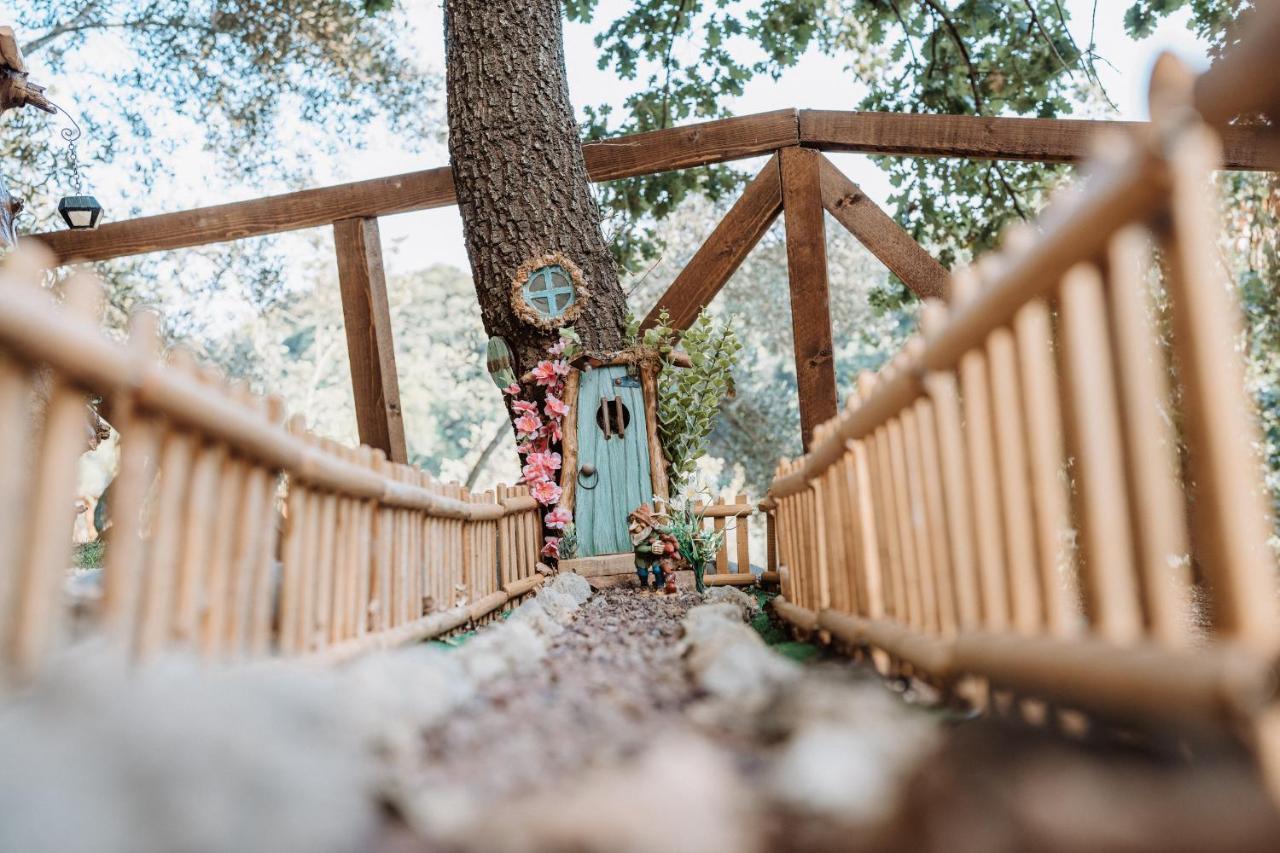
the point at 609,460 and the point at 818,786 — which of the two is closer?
the point at 818,786

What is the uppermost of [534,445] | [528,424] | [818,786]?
[528,424]

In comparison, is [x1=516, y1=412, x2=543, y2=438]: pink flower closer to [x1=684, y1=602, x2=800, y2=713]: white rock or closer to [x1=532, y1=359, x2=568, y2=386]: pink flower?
[x1=532, y1=359, x2=568, y2=386]: pink flower

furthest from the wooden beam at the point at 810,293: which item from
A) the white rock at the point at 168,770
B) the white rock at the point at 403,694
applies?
the white rock at the point at 168,770

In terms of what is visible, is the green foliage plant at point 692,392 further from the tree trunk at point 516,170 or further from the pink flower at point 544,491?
the pink flower at point 544,491

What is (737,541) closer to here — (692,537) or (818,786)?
(692,537)

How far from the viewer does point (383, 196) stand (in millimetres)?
5445

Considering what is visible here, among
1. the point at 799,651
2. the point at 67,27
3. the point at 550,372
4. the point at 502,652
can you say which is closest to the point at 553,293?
the point at 550,372

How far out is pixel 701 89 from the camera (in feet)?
25.7

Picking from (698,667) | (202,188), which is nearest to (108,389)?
(698,667)

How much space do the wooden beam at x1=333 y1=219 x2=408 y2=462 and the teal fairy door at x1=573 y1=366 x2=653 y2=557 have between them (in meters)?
1.20

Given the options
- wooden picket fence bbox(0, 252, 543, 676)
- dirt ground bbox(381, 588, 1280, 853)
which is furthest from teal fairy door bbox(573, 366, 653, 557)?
dirt ground bbox(381, 588, 1280, 853)

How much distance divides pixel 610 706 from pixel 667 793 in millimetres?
609

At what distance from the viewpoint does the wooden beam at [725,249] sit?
5.14 metres

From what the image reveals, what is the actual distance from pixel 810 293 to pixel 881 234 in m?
0.55
